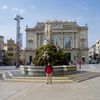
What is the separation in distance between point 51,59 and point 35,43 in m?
102

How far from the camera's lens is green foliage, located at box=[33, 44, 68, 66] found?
36.0 meters

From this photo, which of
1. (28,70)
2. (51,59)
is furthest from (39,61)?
(28,70)

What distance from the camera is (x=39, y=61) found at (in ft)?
118

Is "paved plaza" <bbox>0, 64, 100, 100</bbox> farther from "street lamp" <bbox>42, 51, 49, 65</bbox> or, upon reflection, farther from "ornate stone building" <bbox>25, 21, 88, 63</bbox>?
"ornate stone building" <bbox>25, 21, 88, 63</bbox>

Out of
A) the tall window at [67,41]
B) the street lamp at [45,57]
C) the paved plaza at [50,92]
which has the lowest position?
the paved plaza at [50,92]

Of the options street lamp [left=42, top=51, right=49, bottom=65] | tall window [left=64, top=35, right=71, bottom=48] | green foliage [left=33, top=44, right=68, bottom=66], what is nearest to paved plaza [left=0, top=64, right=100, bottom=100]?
A: street lamp [left=42, top=51, right=49, bottom=65]

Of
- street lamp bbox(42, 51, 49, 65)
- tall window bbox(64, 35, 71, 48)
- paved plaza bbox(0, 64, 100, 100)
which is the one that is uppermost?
tall window bbox(64, 35, 71, 48)

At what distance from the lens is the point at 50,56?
36.6 metres

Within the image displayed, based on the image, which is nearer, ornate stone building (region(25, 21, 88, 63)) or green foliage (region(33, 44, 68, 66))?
green foliage (region(33, 44, 68, 66))

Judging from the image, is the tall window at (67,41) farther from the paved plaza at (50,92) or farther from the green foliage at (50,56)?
the paved plaza at (50,92)

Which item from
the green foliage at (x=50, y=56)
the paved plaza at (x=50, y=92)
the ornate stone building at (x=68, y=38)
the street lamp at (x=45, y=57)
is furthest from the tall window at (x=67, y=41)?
the paved plaza at (x=50, y=92)

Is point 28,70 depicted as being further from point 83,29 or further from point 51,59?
point 83,29

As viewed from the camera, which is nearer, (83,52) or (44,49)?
(44,49)

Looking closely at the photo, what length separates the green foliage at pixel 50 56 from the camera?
36.0 metres
